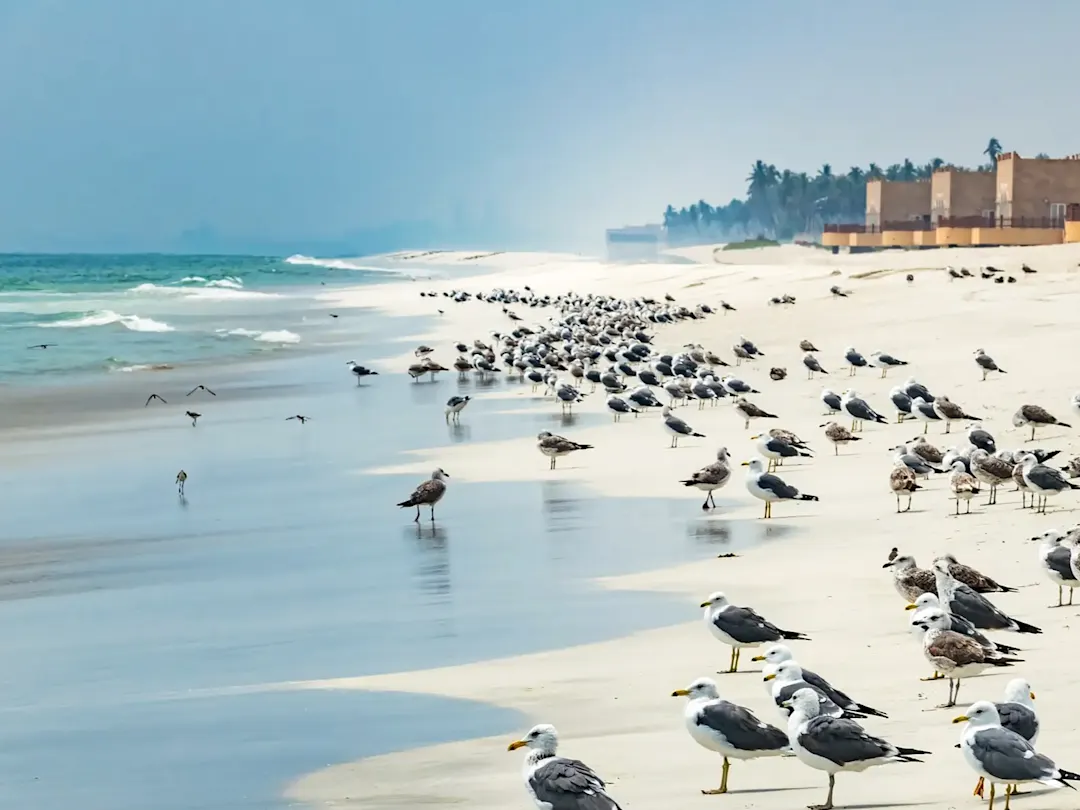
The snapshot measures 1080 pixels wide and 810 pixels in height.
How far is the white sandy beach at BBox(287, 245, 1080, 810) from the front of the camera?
793cm

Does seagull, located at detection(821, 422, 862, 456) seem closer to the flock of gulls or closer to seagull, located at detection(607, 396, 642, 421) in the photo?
the flock of gulls

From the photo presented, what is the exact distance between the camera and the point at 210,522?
17156 millimetres

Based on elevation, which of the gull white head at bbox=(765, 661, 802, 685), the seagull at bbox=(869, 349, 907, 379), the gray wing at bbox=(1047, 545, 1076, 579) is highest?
the gull white head at bbox=(765, 661, 802, 685)

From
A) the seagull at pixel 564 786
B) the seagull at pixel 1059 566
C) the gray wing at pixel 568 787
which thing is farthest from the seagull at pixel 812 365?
the gray wing at pixel 568 787

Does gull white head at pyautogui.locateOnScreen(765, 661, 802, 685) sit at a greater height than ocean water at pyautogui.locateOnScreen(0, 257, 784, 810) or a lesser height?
greater

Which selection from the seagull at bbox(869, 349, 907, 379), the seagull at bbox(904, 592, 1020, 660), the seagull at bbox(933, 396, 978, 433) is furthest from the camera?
the seagull at bbox(869, 349, 907, 379)

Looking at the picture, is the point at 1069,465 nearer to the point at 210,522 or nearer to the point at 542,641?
the point at 542,641

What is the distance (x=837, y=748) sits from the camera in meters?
7.21

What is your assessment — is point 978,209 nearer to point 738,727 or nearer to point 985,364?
point 985,364

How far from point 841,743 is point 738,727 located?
1.92 ft

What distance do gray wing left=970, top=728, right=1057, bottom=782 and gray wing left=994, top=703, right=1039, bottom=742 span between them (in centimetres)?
48

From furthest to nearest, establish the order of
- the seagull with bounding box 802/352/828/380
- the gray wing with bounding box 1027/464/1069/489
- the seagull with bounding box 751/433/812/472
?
1. the seagull with bounding box 802/352/828/380
2. the seagull with bounding box 751/433/812/472
3. the gray wing with bounding box 1027/464/1069/489

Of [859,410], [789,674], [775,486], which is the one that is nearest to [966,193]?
[859,410]

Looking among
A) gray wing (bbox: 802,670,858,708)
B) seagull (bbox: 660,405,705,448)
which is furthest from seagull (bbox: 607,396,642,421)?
gray wing (bbox: 802,670,858,708)
